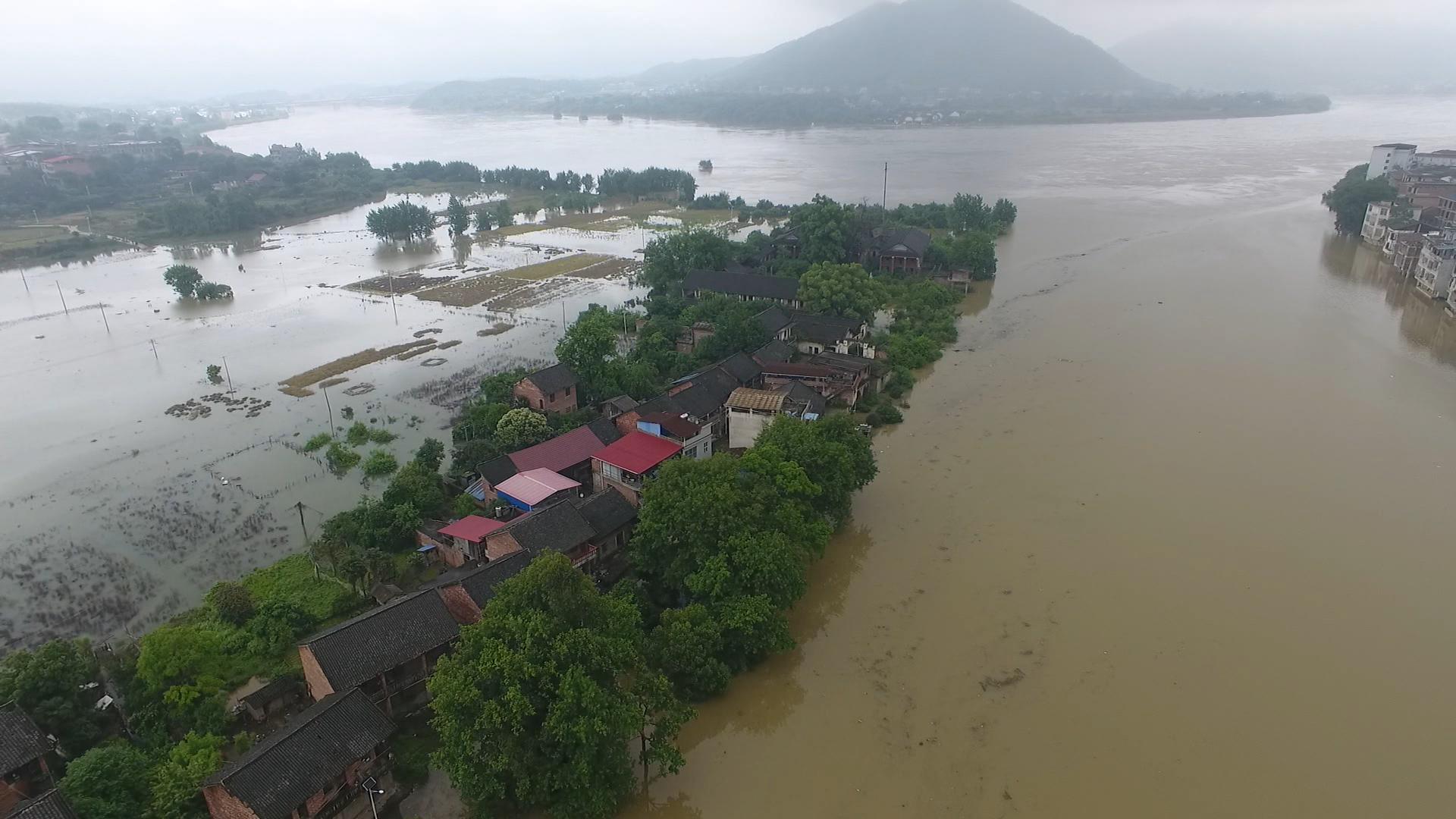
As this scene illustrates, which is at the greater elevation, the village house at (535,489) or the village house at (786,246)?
the village house at (786,246)

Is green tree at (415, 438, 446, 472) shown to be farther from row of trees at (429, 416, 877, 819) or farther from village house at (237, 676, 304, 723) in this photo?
row of trees at (429, 416, 877, 819)

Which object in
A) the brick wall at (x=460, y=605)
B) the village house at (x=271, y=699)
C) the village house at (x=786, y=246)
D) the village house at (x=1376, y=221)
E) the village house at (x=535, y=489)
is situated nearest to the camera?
the village house at (x=271, y=699)

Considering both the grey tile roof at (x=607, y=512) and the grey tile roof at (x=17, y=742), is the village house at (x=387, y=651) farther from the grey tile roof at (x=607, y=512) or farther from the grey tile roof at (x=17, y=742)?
the grey tile roof at (x=607, y=512)

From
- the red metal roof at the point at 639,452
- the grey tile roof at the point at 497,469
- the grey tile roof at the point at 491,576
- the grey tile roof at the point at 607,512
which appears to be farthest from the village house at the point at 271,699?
the red metal roof at the point at 639,452

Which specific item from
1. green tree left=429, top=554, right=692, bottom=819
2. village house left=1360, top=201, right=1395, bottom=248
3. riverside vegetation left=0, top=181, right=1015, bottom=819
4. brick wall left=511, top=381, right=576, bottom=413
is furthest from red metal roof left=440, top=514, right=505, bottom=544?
village house left=1360, top=201, right=1395, bottom=248

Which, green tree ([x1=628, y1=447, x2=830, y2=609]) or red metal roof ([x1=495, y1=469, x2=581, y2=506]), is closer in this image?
green tree ([x1=628, y1=447, x2=830, y2=609])

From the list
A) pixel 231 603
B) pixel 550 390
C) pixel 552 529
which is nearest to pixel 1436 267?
pixel 550 390

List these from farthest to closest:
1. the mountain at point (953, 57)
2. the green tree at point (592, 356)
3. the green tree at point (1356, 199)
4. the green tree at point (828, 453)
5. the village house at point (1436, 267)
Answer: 1. the mountain at point (953, 57)
2. the green tree at point (1356, 199)
3. the village house at point (1436, 267)
4. the green tree at point (592, 356)
5. the green tree at point (828, 453)
